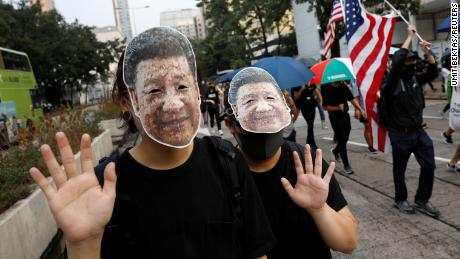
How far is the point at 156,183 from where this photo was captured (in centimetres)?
143

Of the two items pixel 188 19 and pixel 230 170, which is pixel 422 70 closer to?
pixel 230 170

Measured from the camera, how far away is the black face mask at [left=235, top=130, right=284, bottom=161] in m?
1.99

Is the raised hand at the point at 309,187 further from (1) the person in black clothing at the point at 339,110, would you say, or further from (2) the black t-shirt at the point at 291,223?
(1) the person in black clothing at the point at 339,110

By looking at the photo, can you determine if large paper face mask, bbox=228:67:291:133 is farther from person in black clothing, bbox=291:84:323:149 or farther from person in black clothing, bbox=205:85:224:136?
person in black clothing, bbox=205:85:224:136

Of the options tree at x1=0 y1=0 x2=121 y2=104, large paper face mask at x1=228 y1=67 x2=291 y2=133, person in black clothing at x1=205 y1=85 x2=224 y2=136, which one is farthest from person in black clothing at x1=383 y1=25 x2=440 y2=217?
tree at x1=0 y1=0 x2=121 y2=104

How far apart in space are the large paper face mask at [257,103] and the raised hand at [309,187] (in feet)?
0.96

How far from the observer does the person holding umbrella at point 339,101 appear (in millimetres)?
6491

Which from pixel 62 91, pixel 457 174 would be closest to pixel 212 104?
pixel 457 174

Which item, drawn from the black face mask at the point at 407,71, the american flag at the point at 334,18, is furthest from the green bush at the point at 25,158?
the american flag at the point at 334,18

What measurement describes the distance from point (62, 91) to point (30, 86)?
30564mm

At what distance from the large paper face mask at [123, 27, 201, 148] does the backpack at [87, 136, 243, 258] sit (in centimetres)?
17

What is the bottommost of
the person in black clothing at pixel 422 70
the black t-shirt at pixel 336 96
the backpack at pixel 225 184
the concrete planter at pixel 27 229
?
the concrete planter at pixel 27 229

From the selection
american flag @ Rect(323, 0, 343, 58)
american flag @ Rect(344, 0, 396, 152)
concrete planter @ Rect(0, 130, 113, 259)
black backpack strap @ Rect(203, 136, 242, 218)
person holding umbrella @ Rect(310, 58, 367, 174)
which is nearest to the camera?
black backpack strap @ Rect(203, 136, 242, 218)

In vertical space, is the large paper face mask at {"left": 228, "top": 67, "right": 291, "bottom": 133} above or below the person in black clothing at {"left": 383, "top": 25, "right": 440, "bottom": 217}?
above
